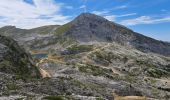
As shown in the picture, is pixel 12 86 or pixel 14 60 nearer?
pixel 12 86

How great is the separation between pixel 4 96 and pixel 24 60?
54.5 metres

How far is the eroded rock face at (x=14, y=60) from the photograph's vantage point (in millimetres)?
92463

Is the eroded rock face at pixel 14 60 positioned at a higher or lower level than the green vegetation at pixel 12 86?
higher

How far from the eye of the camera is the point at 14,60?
330 feet

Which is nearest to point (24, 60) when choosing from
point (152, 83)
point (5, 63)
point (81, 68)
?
point (5, 63)

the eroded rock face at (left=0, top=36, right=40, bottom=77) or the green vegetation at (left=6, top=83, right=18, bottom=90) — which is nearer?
the green vegetation at (left=6, top=83, right=18, bottom=90)

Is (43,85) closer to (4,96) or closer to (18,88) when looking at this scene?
(18,88)

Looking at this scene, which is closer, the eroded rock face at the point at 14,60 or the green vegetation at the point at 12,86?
the green vegetation at the point at 12,86

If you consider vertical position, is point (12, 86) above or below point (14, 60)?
below

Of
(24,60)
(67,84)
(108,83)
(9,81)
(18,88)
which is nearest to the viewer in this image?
(18,88)

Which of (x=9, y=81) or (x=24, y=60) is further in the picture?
(x=24, y=60)

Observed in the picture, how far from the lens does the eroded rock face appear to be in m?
92.5

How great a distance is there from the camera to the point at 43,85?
215 ft

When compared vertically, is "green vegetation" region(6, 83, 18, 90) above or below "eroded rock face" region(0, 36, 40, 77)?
below
